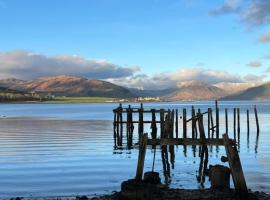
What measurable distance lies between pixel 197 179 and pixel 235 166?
5.92m

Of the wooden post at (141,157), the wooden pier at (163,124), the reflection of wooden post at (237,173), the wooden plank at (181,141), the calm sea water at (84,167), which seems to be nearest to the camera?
the reflection of wooden post at (237,173)

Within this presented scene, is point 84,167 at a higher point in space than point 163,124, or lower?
lower

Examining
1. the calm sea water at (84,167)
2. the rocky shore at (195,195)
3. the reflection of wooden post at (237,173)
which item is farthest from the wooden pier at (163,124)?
the reflection of wooden post at (237,173)

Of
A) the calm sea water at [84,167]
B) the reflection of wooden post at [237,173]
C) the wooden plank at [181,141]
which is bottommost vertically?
the calm sea water at [84,167]

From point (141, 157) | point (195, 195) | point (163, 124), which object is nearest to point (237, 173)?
point (195, 195)

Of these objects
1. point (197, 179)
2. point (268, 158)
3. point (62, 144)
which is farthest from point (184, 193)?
point (62, 144)

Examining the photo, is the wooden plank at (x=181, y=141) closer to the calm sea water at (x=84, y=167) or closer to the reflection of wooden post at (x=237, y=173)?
the reflection of wooden post at (x=237, y=173)

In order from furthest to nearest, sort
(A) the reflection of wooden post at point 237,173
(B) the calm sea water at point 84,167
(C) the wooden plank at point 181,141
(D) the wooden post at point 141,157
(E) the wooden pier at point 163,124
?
(E) the wooden pier at point 163,124, (B) the calm sea water at point 84,167, (C) the wooden plank at point 181,141, (D) the wooden post at point 141,157, (A) the reflection of wooden post at point 237,173

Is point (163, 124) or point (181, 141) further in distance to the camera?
point (163, 124)

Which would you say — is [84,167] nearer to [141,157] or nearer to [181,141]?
[181,141]

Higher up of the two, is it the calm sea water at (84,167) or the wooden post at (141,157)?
the wooden post at (141,157)

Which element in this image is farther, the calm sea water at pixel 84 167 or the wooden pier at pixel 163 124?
the wooden pier at pixel 163 124

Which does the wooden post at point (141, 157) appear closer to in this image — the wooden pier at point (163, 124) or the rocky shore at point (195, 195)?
the rocky shore at point (195, 195)

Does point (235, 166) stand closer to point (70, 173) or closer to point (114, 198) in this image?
point (114, 198)
